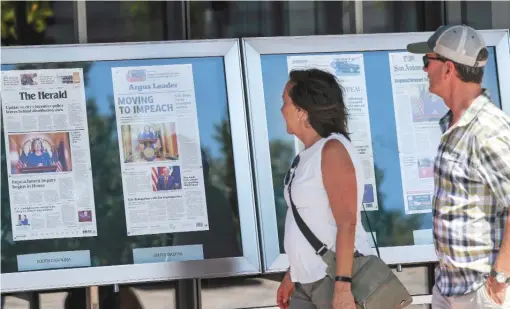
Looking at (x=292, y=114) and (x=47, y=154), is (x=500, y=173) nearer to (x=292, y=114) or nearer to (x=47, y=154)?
(x=292, y=114)

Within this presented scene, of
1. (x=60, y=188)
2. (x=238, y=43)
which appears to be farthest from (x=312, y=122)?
(x=60, y=188)

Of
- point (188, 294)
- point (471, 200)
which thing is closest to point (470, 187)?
point (471, 200)

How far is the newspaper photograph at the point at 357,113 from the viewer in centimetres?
479

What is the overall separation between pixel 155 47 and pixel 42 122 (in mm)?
670

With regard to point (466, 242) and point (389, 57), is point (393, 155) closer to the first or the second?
point (389, 57)

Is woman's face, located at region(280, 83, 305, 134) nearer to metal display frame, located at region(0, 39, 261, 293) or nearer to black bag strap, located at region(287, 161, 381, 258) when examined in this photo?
black bag strap, located at region(287, 161, 381, 258)

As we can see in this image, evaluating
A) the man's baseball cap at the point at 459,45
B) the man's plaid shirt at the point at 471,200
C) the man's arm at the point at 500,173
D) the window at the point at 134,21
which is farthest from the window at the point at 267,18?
the man's arm at the point at 500,173

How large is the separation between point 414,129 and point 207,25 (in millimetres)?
1365

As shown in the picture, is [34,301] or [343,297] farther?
[34,301]

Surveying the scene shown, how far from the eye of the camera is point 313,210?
3471mm

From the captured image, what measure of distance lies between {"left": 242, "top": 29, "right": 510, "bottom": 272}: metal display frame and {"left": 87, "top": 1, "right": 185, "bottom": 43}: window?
0.75 meters

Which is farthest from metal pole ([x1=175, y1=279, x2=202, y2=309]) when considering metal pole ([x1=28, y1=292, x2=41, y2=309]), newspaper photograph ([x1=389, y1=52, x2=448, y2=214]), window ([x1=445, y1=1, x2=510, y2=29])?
window ([x1=445, y1=1, x2=510, y2=29])

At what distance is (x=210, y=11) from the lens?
17.5 feet

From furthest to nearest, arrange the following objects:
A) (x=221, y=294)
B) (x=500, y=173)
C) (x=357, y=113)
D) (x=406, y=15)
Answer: (x=406, y=15) < (x=221, y=294) < (x=357, y=113) < (x=500, y=173)
